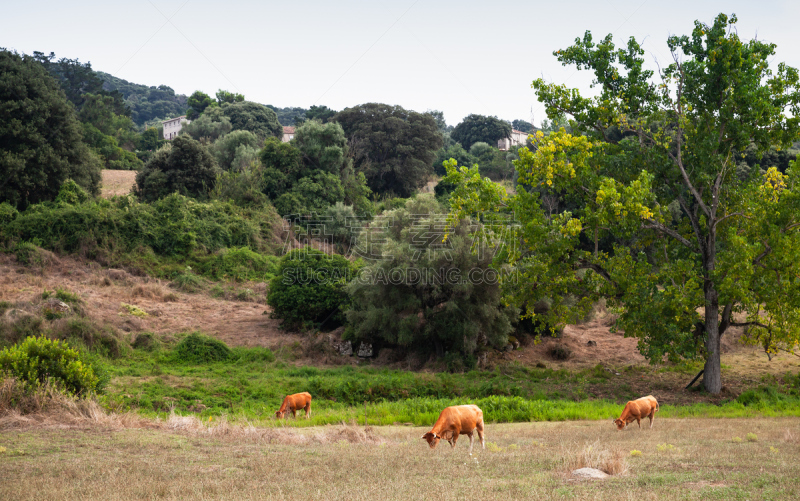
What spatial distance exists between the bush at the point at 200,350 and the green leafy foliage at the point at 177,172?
2054cm

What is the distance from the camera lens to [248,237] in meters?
37.8

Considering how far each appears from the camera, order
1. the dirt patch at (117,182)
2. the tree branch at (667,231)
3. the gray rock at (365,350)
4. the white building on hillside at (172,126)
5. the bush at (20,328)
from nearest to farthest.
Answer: the tree branch at (667,231)
the bush at (20,328)
the gray rock at (365,350)
the dirt patch at (117,182)
the white building on hillside at (172,126)

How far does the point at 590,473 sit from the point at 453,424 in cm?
221

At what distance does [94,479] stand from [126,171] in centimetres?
5255

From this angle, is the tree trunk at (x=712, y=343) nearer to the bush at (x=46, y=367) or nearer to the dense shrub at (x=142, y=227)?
the bush at (x=46, y=367)

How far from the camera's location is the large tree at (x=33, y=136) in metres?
31.6

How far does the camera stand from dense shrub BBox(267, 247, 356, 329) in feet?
85.3

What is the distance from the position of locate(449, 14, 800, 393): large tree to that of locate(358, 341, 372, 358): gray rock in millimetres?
7467

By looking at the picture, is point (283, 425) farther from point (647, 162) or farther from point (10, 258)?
point (10, 258)

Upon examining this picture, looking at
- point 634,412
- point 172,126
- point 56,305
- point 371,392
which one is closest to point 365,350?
point 371,392

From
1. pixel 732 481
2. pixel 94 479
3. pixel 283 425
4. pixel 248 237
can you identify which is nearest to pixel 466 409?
pixel 732 481

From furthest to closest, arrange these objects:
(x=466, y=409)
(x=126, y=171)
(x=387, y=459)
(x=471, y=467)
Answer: (x=126, y=171)
(x=466, y=409)
(x=387, y=459)
(x=471, y=467)

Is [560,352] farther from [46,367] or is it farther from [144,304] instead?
[46,367]

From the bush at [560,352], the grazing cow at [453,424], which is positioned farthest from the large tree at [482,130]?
the grazing cow at [453,424]
